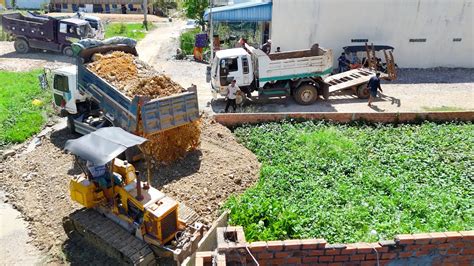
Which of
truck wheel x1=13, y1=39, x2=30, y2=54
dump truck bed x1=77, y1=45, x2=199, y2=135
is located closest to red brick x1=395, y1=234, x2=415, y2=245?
dump truck bed x1=77, y1=45, x2=199, y2=135

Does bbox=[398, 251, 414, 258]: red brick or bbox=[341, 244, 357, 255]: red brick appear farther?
bbox=[398, 251, 414, 258]: red brick

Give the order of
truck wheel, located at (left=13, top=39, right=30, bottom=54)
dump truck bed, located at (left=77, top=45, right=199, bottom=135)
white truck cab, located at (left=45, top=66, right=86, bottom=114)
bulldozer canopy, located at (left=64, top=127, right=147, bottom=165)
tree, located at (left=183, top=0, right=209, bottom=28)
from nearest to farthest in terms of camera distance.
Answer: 1. bulldozer canopy, located at (left=64, top=127, right=147, bottom=165)
2. dump truck bed, located at (left=77, top=45, right=199, bottom=135)
3. white truck cab, located at (left=45, top=66, right=86, bottom=114)
4. truck wheel, located at (left=13, top=39, right=30, bottom=54)
5. tree, located at (left=183, top=0, right=209, bottom=28)

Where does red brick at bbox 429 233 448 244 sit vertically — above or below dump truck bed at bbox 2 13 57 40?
below

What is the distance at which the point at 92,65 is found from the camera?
1138 centimetres

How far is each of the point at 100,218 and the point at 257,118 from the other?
598 centimetres

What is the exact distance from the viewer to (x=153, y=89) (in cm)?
1023

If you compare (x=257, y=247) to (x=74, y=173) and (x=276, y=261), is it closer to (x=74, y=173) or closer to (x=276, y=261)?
(x=276, y=261)

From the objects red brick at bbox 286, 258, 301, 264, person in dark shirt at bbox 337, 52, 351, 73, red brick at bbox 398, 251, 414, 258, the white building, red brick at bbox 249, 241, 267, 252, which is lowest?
red brick at bbox 286, 258, 301, 264

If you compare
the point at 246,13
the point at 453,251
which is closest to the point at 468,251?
the point at 453,251

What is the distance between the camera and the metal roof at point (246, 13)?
19375 millimetres

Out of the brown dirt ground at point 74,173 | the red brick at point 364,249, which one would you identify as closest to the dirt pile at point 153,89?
the brown dirt ground at point 74,173

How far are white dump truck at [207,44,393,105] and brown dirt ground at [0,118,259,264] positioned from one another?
12.2ft

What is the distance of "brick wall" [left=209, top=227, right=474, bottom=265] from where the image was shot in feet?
16.6

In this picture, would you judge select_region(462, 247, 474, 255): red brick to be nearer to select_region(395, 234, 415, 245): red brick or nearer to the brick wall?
the brick wall
